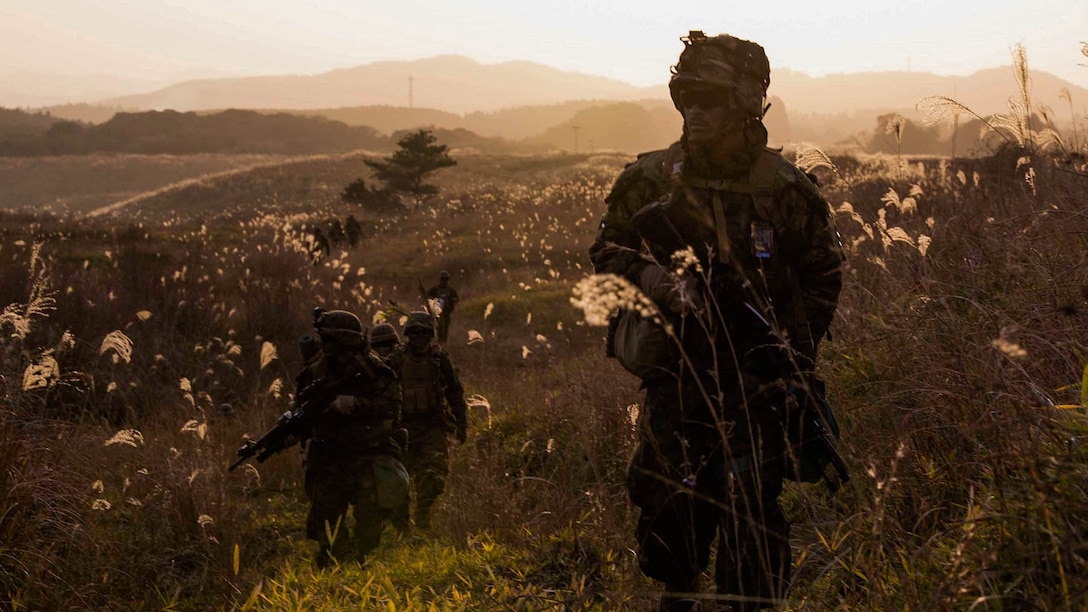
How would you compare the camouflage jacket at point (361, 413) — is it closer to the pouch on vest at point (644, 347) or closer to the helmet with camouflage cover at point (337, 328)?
the helmet with camouflage cover at point (337, 328)

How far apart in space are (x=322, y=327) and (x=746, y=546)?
3343 mm

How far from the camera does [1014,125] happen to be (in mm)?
4445

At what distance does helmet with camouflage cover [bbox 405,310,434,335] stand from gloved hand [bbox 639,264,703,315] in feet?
12.2

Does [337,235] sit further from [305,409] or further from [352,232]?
[305,409]

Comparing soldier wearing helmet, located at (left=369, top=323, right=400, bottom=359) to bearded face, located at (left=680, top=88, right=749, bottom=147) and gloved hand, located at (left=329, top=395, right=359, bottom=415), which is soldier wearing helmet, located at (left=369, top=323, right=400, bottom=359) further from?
bearded face, located at (left=680, top=88, right=749, bottom=147)

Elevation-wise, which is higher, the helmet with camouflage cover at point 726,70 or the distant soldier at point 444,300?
the helmet with camouflage cover at point 726,70

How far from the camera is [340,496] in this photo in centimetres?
540

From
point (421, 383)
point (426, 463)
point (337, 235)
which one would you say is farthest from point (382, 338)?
point (337, 235)

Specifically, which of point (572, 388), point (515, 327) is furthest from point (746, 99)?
point (515, 327)

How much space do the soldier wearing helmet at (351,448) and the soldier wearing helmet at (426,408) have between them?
0.88 meters

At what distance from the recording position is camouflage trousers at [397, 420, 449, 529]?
21.1 ft

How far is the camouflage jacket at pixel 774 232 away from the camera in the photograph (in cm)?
317

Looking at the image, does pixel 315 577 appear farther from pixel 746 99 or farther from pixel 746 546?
pixel 746 99

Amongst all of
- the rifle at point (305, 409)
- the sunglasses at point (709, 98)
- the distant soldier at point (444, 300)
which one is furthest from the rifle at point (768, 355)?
the distant soldier at point (444, 300)
